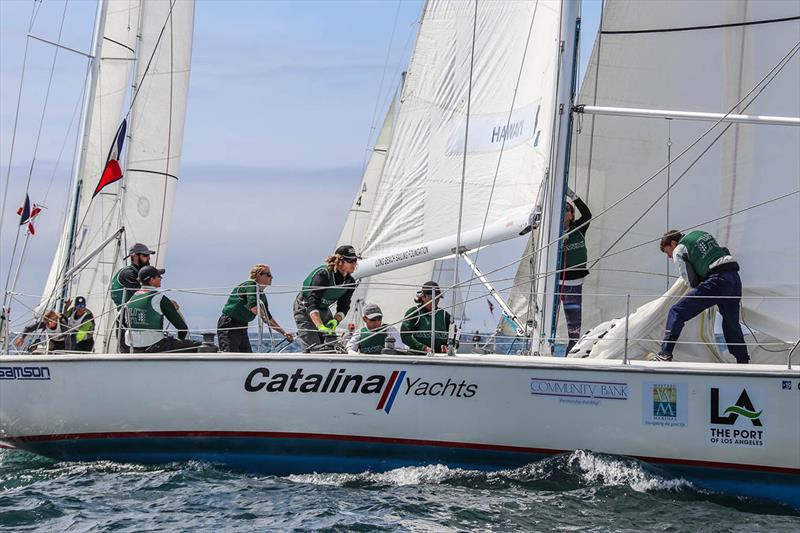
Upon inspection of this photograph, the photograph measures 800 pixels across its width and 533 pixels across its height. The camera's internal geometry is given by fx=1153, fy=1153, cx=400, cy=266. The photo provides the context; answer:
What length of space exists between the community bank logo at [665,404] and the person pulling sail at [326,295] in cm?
303

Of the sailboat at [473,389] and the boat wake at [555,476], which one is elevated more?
the sailboat at [473,389]

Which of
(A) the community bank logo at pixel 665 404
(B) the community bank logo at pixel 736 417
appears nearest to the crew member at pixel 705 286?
(A) the community bank logo at pixel 665 404

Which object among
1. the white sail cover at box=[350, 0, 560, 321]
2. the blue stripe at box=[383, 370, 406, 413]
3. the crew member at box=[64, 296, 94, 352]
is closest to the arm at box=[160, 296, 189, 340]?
the white sail cover at box=[350, 0, 560, 321]

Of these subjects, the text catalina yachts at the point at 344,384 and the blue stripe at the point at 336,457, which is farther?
the text catalina yachts at the point at 344,384

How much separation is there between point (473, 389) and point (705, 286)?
237 centimetres

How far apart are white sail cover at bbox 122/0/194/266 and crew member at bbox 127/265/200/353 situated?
613 cm

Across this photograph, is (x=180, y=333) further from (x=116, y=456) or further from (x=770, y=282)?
(x=770, y=282)

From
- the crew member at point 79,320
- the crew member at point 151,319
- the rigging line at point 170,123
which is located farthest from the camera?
the rigging line at point 170,123

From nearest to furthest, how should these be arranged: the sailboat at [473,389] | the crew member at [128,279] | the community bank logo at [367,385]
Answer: the sailboat at [473,389] < the community bank logo at [367,385] < the crew member at [128,279]

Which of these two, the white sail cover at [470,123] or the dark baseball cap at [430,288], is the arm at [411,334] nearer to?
the dark baseball cap at [430,288]

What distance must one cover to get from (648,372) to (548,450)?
112 centimetres

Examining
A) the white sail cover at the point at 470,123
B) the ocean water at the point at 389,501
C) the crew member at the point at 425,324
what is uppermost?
the white sail cover at the point at 470,123

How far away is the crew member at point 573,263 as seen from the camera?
11.9m

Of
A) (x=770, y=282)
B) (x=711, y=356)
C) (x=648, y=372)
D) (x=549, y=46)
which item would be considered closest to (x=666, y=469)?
(x=648, y=372)
